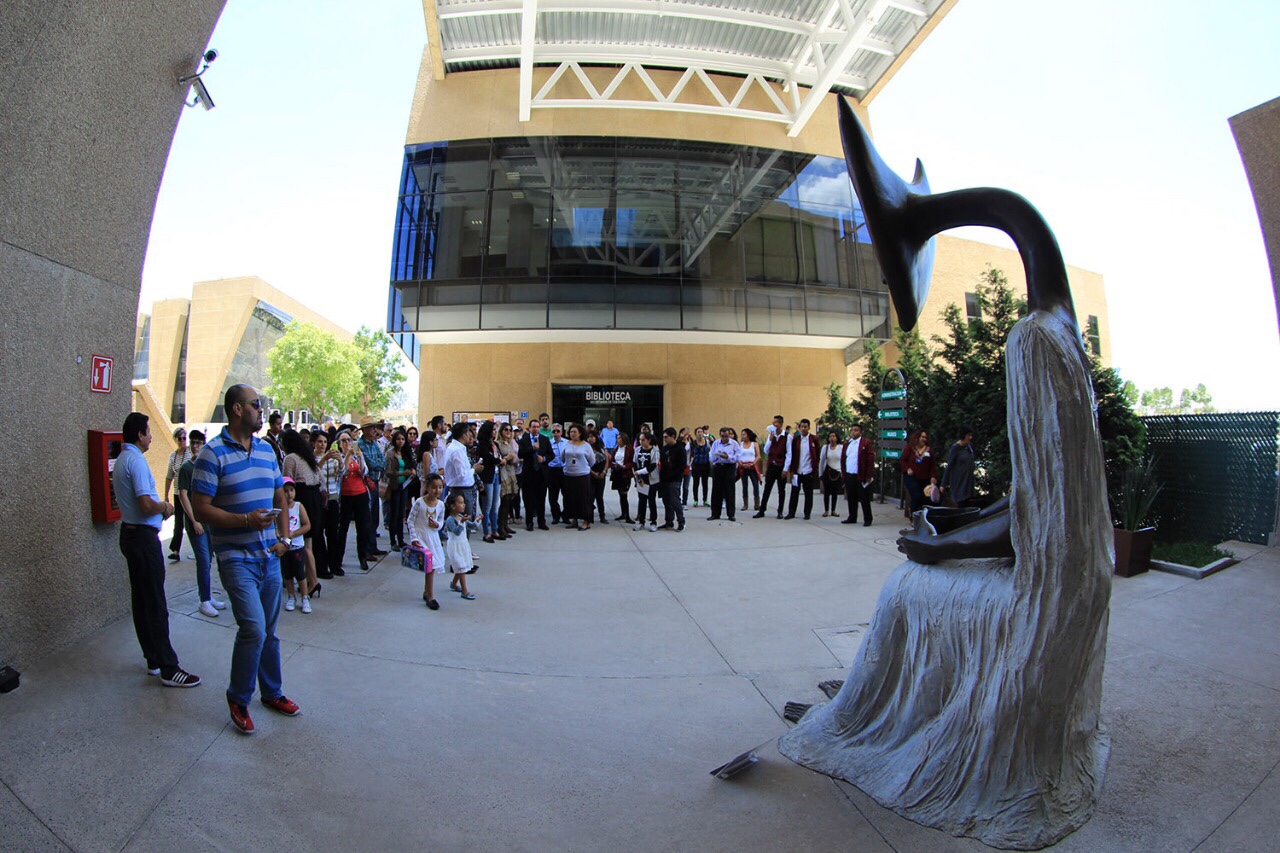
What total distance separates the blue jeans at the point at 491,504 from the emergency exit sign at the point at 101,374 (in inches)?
206

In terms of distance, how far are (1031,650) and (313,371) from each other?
50940mm

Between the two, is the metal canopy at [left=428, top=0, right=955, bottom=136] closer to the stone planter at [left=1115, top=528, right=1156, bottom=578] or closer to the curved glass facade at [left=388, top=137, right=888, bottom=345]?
the curved glass facade at [left=388, top=137, right=888, bottom=345]

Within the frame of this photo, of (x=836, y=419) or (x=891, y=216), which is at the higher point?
(x=891, y=216)

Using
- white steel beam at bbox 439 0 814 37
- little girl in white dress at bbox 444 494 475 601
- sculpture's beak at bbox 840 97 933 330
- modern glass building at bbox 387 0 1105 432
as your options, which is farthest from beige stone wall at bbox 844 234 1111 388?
sculpture's beak at bbox 840 97 933 330

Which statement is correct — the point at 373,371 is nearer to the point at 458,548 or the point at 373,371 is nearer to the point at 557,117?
the point at 557,117

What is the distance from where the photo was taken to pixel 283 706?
12.5ft

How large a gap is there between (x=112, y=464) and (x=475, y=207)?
18180mm

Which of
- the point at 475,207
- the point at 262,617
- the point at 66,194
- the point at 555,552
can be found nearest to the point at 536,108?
the point at 475,207

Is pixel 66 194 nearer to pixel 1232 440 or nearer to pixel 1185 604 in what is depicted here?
pixel 1185 604

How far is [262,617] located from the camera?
147 inches

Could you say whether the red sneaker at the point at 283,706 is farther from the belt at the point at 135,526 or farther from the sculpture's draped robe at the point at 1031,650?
the sculpture's draped robe at the point at 1031,650

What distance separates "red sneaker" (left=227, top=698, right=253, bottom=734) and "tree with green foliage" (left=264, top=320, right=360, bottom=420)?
4826 cm

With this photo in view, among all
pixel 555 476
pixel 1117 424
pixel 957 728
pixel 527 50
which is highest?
pixel 527 50

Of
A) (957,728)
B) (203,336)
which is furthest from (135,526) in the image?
(203,336)
